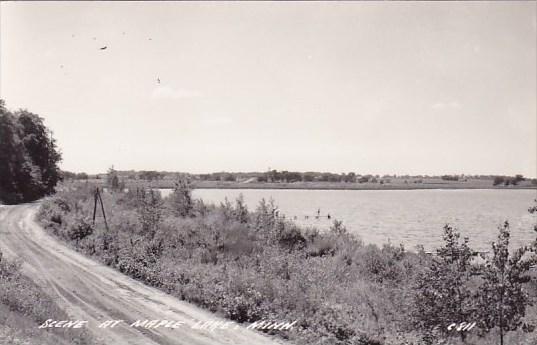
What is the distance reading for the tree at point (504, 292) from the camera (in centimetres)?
1223

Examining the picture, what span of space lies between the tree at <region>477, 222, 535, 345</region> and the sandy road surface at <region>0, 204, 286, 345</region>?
672cm

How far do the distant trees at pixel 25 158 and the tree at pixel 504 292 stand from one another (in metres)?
61.4

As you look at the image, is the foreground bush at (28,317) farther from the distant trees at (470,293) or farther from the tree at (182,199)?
the tree at (182,199)

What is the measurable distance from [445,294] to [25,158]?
70.8 meters

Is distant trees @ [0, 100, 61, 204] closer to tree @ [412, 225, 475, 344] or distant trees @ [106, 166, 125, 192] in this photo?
distant trees @ [106, 166, 125, 192]

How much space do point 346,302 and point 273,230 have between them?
15571 millimetres

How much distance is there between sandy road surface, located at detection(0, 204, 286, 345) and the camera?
48.0 ft

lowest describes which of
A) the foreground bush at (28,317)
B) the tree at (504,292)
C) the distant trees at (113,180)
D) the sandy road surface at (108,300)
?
the sandy road surface at (108,300)

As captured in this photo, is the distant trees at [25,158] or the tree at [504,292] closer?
the tree at [504,292]

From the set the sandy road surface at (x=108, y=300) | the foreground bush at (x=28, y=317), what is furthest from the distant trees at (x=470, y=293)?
the foreground bush at (x=28, y=317)

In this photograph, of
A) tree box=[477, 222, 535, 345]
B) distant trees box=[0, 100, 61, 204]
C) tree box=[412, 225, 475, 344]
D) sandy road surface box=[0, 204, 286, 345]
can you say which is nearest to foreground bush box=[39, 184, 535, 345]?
tree box=[412, 225, 475, 344]

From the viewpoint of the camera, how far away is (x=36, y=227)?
1515 inches

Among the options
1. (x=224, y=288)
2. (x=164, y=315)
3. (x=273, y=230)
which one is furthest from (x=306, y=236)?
(x=164, y=315)

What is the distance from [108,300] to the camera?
62.1 ft
